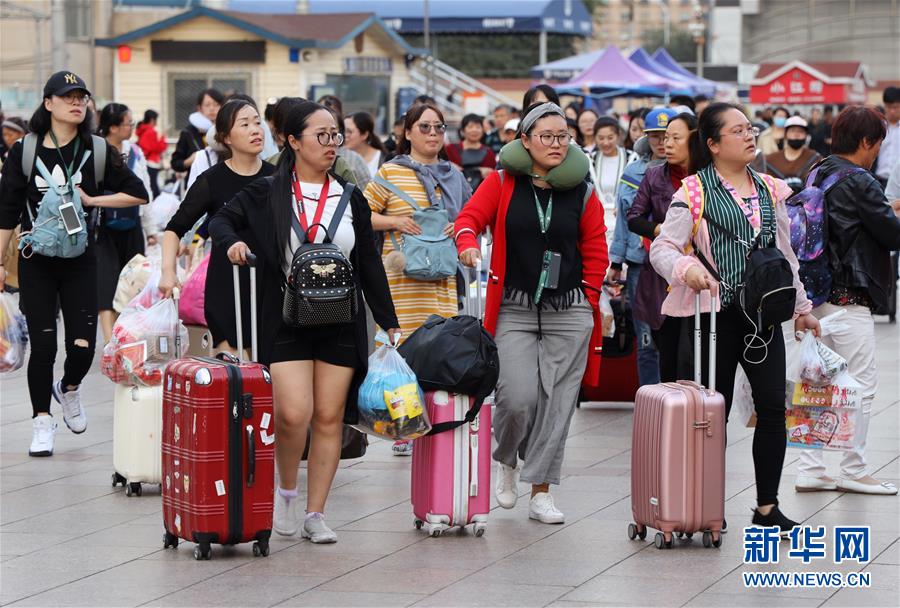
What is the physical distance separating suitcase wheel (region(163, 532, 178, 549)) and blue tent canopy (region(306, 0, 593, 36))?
54036 mm

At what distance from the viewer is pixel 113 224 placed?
12180mm

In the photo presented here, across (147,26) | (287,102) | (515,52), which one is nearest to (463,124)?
(287,102)

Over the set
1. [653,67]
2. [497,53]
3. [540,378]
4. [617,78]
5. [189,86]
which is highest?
[497,53]

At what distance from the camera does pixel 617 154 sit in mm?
11852

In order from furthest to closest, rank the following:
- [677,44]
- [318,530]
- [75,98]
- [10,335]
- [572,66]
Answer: [677,44], [572,66], [10,335], [75,98], [318,530]

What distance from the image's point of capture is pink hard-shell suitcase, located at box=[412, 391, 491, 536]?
6.87 m

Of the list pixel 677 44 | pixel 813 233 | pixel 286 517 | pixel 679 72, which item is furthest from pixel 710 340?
pixel 677 44

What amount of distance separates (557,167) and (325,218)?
1154mm

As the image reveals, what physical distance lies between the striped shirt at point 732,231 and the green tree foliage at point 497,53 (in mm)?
71064

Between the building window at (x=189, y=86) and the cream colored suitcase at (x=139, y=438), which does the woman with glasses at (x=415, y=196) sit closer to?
the cream colored suitcase at (x=139, y=438)

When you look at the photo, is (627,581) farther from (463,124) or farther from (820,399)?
(463,124)

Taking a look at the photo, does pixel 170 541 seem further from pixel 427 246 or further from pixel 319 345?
pixel 427 246

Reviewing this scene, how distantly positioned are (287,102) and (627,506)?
8.26ft

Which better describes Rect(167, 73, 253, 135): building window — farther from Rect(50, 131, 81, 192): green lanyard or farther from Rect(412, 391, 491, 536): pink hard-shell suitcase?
Rect(412, 391, 491, 536): pink hard-shell suitcase
